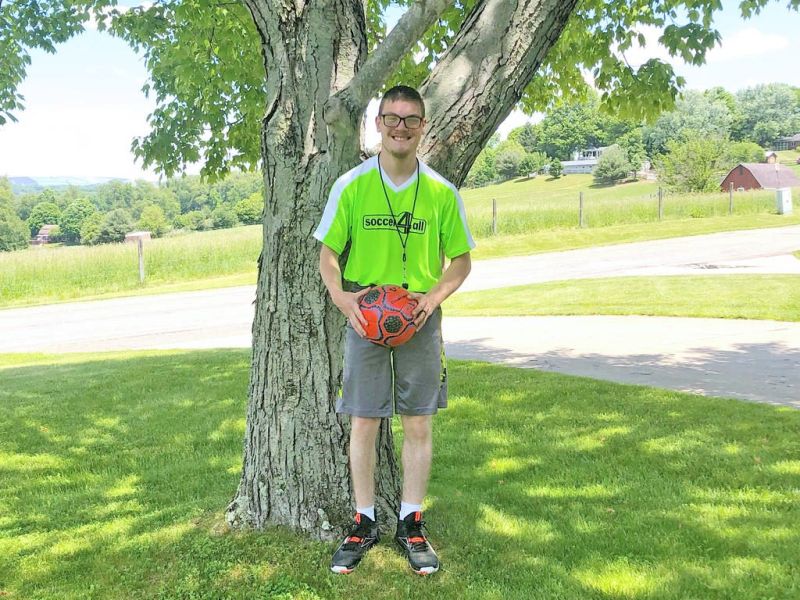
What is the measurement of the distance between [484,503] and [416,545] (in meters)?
0.84

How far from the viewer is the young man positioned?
10.5ft

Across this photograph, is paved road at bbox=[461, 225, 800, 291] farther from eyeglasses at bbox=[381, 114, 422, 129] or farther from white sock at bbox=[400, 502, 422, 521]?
eyeglasses at bbox=[381, 114, 422, 129]

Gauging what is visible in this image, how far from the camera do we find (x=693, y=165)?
49.6 metres

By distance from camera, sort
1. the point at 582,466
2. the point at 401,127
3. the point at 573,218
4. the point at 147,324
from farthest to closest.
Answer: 1. the point at 573,218
2. the point at 147,324
3. the point at 582,466
4. the point at 401,127

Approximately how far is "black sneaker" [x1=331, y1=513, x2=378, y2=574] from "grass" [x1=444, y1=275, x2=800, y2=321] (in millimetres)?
8887

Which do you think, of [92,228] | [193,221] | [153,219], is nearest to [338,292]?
[193,221]

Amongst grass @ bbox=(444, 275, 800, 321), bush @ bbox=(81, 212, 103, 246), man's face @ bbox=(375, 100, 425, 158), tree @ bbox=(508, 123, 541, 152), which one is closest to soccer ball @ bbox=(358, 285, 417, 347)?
man's face @ bbox=(375, 100, 425, 158)

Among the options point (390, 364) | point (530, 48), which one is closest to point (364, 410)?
point (390, 364)

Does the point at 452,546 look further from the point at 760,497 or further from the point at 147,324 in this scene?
the point at 147,324

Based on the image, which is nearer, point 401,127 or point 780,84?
point 401,127

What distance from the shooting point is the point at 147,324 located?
14.3 metres

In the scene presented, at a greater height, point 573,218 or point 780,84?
point 780,84

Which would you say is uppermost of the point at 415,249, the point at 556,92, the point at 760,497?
the point at 556,92

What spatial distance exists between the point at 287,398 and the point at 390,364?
565mm
